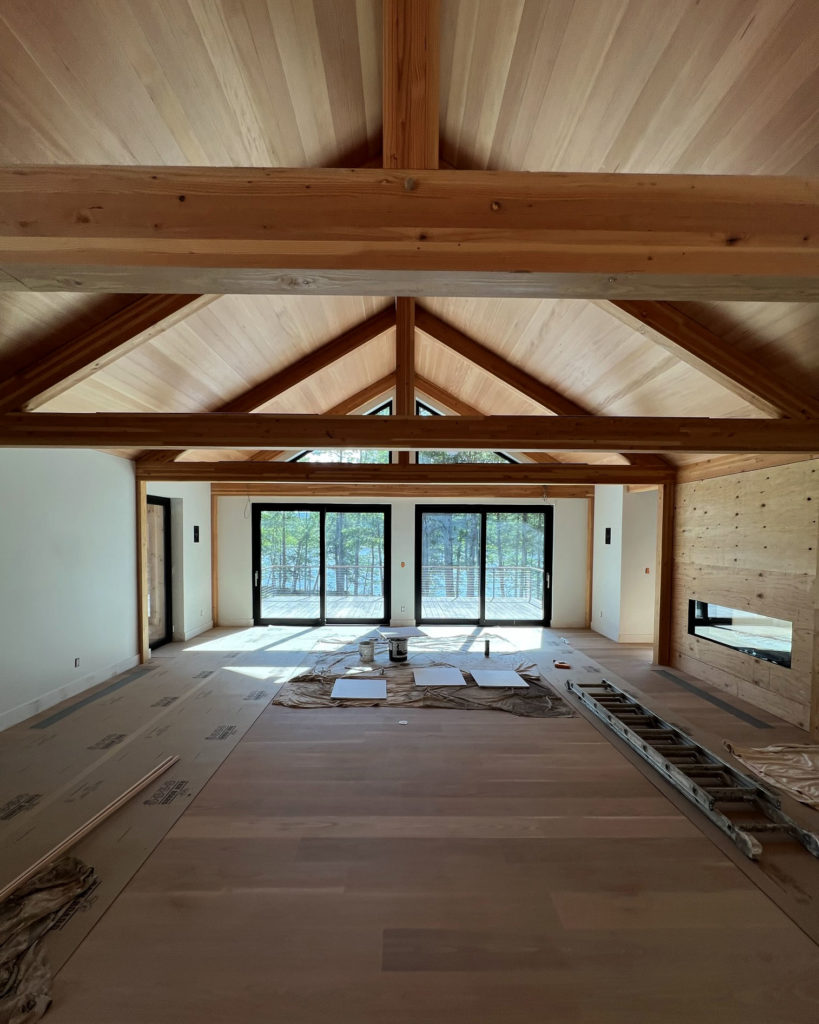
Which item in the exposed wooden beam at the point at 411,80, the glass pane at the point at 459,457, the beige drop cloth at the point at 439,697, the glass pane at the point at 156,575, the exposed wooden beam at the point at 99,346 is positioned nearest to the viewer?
the exposed wooden beam at the point at 411,80

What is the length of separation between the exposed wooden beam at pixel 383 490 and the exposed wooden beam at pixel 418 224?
7.03 meters

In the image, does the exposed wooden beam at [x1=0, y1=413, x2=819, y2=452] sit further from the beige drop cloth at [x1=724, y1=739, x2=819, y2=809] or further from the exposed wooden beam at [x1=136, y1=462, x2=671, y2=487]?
the beige drop cloth at [x1=724, y1=739, x2=819, y2=809]

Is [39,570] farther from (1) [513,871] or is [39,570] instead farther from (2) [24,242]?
(1) [513,871]

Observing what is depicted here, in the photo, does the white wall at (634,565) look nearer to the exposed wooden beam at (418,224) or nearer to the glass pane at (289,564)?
the glass pane at (289,564)

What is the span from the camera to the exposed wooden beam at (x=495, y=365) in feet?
19.0

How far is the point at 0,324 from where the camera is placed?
325cm

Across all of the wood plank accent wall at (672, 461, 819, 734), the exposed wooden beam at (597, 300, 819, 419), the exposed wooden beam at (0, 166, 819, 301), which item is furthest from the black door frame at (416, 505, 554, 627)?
the exposed wooden beam at (0, 166, 819, 301)

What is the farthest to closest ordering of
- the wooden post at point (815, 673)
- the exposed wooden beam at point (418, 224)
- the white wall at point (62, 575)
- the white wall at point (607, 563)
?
the white wall at point (607, 563), the white wall at point (62, 575), the wooden post at point (815, 673), the exposed wooden beam at point (418, 224)

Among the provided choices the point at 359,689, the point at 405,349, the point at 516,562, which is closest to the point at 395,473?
the point at 405,349

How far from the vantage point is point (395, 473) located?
6016mm

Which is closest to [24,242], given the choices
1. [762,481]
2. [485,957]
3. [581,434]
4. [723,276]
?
[723,276]

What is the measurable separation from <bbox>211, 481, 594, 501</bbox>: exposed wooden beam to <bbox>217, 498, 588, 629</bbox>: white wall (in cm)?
17

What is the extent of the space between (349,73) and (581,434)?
3024 mm

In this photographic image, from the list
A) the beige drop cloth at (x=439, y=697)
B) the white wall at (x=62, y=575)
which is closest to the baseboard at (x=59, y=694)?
the white wall at (x=62, y=575)
